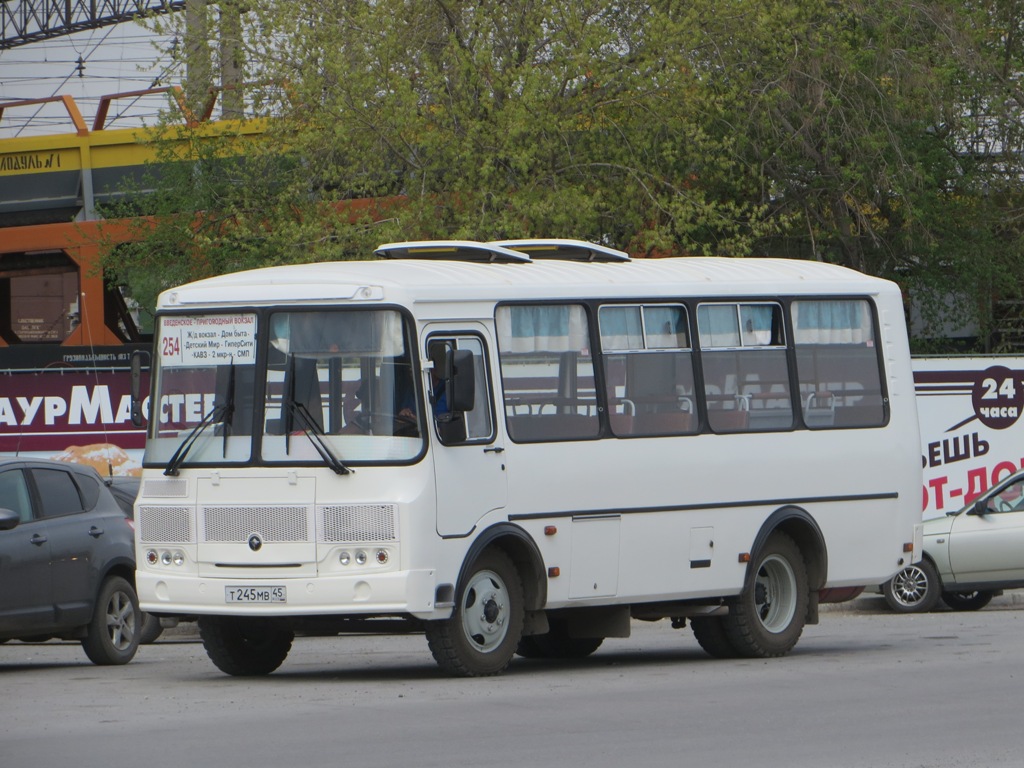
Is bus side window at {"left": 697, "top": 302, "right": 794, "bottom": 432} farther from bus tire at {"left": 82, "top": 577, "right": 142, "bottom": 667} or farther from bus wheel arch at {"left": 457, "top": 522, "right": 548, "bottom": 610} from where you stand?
bus tire at {"left": 82, "top": 577, "right": 142, "bottom": 667}

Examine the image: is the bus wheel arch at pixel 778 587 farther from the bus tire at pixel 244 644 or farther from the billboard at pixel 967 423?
the billboard at pixel 967 423

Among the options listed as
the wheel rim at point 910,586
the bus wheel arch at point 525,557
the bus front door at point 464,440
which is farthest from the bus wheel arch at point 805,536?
the wheel rim at point 910,586

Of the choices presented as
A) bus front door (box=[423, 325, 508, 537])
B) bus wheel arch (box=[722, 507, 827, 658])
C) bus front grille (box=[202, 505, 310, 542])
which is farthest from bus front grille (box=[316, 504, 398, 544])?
bus wheel arch (box=[722, 507, 827, 658])

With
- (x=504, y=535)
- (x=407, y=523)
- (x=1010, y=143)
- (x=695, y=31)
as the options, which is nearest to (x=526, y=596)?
(x=504, y=535)

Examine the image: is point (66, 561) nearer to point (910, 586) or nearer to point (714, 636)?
point (714, 636)

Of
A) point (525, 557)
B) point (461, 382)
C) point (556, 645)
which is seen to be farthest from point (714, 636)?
point (461, 382)

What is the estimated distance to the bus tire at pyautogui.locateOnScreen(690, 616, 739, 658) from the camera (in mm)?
13688

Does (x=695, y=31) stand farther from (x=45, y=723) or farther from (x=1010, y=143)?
(x=45, y=723)

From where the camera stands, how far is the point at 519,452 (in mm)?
12195

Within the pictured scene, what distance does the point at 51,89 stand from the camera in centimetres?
6981

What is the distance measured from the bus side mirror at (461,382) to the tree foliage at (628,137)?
12.8 m

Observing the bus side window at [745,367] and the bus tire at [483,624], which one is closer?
the bus tire at [483,624]

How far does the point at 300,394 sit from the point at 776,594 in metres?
4.21

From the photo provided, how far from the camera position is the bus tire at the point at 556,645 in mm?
14062
